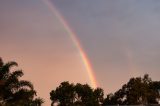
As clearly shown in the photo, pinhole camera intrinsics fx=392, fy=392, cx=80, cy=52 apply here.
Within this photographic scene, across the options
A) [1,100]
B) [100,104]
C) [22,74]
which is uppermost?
[100,104]

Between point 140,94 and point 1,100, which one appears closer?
point 1,100

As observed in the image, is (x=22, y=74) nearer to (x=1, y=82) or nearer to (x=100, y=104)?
(x=1, y=82)

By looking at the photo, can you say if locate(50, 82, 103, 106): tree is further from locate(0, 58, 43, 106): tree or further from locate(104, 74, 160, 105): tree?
locate(0, 58, 43, 106): tree

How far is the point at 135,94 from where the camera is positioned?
103062 mm

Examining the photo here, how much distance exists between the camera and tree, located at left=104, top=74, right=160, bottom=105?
103 m

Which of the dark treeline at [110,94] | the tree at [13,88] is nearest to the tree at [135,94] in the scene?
the dark treeline at [110,94]

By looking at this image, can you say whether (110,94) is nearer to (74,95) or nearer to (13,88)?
(74,95)

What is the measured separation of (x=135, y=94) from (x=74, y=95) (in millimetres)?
16064

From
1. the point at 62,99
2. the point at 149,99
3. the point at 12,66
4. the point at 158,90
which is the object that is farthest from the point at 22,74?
the point at 158,90

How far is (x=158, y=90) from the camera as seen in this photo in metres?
112

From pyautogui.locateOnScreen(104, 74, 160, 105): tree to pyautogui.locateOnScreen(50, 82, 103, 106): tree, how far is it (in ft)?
14.6

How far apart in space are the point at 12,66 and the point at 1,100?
398 centimetres

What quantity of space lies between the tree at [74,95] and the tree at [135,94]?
14.6ft

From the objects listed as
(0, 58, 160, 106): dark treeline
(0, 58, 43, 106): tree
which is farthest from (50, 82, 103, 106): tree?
(0, 58, 43, 106): tree
